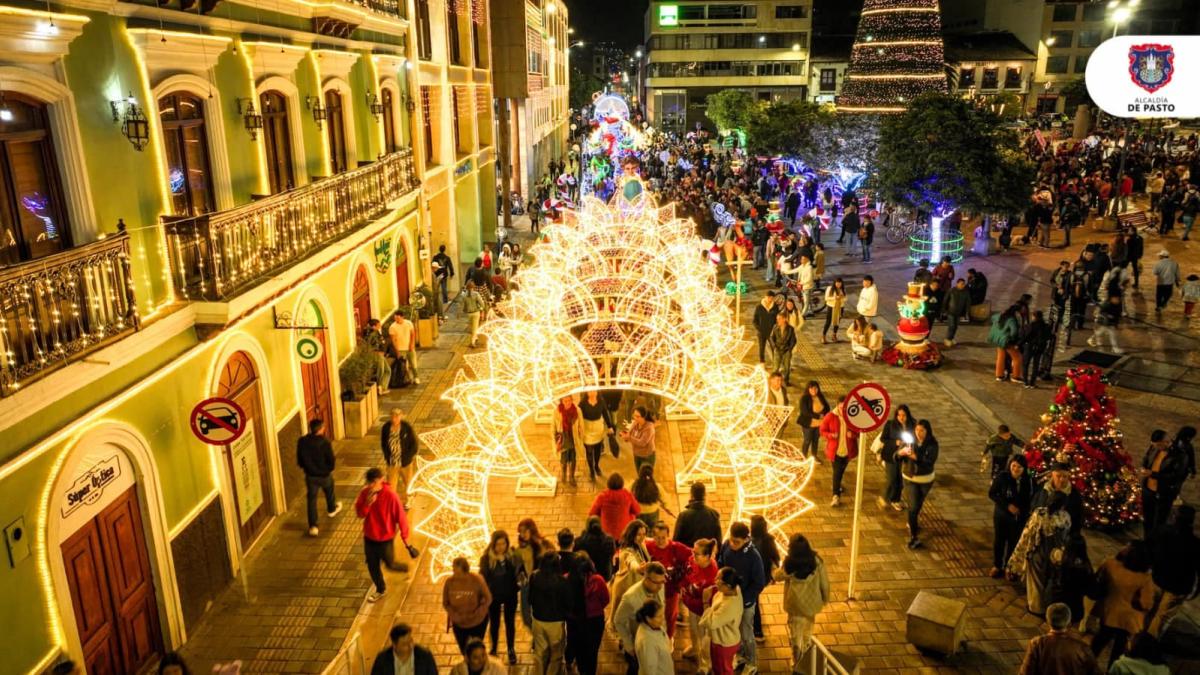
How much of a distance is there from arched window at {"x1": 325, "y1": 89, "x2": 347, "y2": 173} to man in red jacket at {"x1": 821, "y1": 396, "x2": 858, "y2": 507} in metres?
9.54

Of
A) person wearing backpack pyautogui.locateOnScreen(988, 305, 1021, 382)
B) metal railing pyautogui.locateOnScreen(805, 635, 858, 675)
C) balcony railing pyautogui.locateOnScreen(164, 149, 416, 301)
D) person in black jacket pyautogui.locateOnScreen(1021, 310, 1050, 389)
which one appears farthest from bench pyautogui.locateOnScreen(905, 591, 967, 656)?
person wearing backpack pyautogui.locateOnScreen(988, 305, 1021, 382)

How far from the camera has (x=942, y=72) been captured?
96.4ft

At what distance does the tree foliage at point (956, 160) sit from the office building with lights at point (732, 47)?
59.7 m

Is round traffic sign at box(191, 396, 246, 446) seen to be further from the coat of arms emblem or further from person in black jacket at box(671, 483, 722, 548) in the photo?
the coat of arms emblem

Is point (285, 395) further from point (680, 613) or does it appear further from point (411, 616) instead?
point (680, 613)

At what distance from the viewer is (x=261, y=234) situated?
10.6m

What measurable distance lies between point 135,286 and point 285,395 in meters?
4.32

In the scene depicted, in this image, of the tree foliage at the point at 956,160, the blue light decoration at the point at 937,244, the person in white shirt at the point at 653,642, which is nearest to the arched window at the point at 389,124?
the person in white shirt at the point at 653,642

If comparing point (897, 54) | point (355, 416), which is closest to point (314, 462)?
point (355, 416)

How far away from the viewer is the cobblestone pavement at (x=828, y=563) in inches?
362

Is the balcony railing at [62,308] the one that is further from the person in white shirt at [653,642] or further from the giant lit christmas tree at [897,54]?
the giant lit christmas tree at [897,54]

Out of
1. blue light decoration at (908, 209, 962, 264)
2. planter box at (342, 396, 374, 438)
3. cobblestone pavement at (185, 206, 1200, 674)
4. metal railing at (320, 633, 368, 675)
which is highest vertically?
blue light decoration at (908, 209, 962, 264)

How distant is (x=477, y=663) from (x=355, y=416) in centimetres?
883

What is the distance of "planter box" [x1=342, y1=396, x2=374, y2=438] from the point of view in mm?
14852
